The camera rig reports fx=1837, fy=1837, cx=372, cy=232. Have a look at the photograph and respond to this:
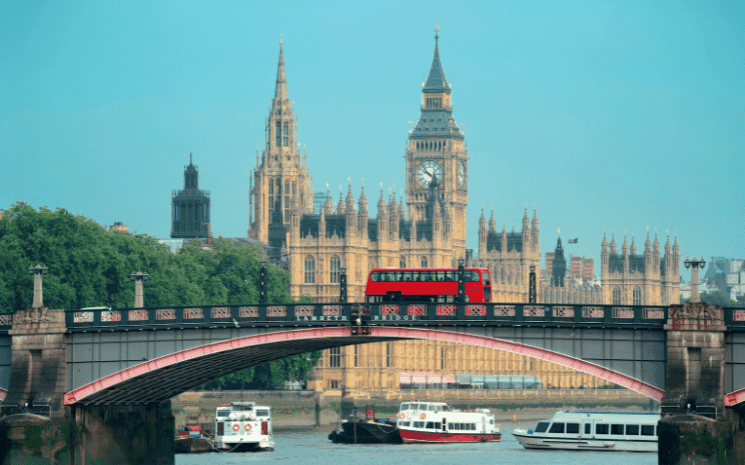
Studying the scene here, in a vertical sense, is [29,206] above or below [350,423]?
above

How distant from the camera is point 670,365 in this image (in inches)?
2731

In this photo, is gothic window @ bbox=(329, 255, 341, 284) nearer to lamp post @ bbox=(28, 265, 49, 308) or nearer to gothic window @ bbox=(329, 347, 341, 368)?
gothic window @ bbox=(329, 347, 341, 368)

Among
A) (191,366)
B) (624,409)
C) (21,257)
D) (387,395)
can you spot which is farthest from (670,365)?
(624,409)

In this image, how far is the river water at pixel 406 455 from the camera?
319ft

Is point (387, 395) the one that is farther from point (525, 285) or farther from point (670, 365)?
point (670, 365)

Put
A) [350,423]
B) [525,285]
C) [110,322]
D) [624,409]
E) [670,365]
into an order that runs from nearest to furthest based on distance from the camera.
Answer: [670,365] → [110,322] → [350,423] → [624,409] → [525,285]

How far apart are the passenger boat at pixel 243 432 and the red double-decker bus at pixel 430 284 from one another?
→ 39.1ft

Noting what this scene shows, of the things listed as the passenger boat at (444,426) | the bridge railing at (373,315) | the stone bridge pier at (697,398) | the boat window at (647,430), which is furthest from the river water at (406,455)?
the stone bridge pier at (697,398)

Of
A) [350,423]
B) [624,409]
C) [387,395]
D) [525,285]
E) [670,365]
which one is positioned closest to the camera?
[670,365]

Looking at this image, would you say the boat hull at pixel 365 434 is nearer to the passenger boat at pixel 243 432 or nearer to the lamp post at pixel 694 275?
the passenger boat at pixel 243 432

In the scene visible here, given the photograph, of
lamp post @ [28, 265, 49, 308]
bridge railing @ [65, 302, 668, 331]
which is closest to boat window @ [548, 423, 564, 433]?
bridge railing @ [65, 302, 668, 331]

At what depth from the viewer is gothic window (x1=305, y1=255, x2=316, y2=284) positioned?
16838 centimetres

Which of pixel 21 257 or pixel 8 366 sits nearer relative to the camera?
pixel 8 366

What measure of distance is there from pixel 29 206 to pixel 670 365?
63.0 m
